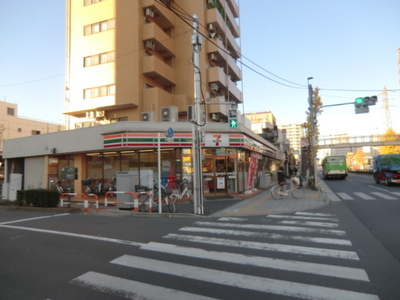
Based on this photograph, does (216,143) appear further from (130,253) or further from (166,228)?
(130,253)

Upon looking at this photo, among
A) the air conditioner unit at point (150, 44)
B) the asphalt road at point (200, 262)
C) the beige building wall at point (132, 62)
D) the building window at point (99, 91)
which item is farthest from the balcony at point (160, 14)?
the asphalt road at point (200, 262)

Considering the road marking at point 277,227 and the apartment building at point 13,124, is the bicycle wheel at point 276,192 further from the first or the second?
the apartment building at point 13,124

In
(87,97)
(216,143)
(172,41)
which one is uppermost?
(172,41)

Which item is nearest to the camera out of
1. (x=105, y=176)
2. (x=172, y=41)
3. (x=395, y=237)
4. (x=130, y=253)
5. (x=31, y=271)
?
(x=31, y=271)

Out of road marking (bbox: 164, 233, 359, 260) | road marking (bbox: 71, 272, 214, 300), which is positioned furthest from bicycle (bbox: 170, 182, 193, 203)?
road marking (bbox: 71, 272, 214, 300)

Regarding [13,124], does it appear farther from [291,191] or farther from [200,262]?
[200,262]

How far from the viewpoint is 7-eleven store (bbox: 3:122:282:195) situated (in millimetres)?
17031

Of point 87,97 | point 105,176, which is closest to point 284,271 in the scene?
point 105,176

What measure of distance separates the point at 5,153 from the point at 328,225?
26771 millimetres

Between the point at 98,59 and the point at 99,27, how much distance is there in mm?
3013

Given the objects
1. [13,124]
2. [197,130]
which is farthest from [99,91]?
[13,124]

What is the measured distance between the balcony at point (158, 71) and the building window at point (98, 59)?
3.20m

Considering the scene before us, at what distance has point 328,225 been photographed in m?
8.45

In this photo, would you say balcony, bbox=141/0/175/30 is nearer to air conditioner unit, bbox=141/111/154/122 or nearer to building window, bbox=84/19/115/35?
building window, bbox=84/19/115/35
